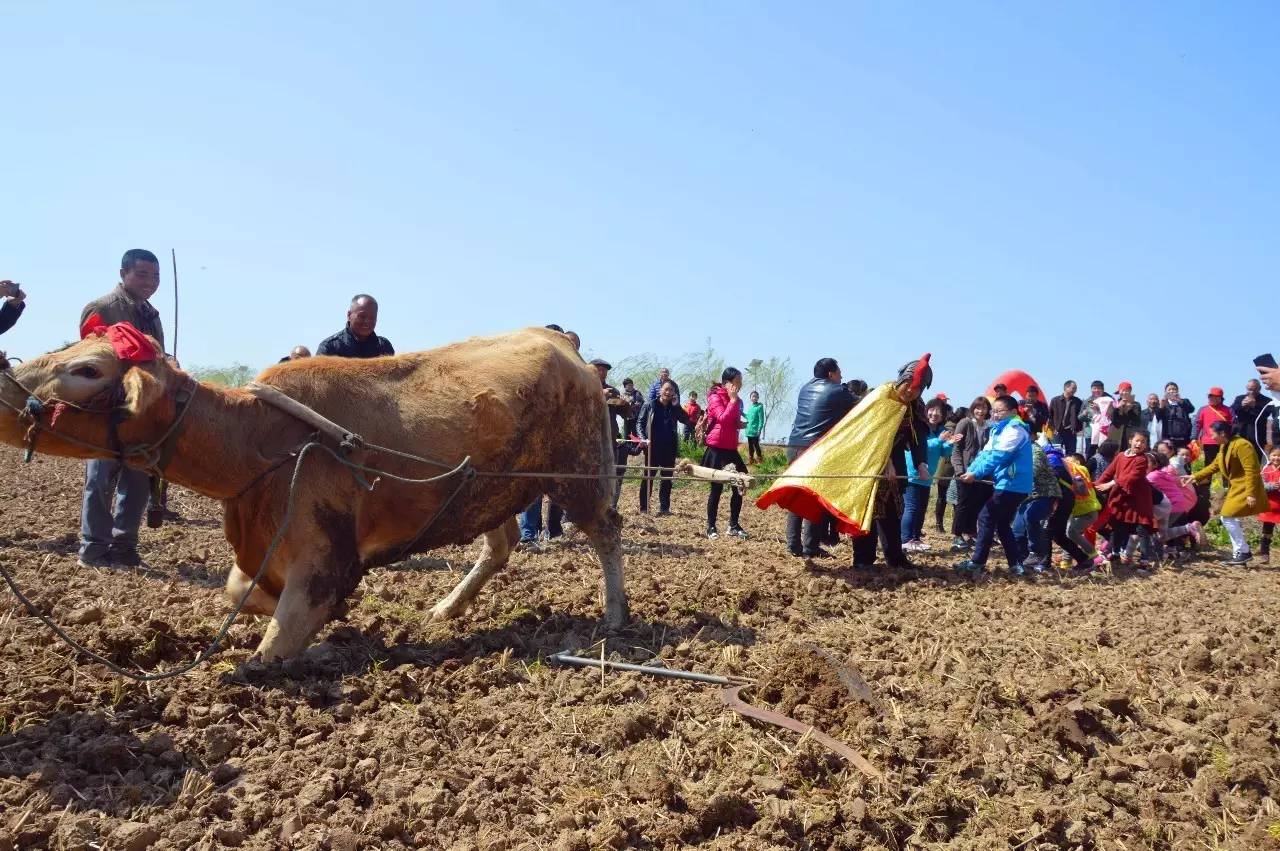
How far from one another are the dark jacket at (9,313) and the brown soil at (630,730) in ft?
5.10

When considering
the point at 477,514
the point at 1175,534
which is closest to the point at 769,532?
the point at 1175,534

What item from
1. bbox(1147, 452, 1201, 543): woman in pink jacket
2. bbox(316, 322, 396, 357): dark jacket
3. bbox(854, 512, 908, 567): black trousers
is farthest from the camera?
bbox(1147, 452, 1201, 543): woman in pink jacket

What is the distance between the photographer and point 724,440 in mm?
11078

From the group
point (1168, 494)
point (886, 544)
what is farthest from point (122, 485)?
point (1168, 494)

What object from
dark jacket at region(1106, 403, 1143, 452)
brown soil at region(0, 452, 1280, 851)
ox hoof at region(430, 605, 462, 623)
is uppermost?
dark jacket at region(1106, 403, 1143, 452)

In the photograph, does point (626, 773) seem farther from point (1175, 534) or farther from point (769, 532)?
point (1175, 534)

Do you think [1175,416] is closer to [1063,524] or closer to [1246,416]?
[1246,416]

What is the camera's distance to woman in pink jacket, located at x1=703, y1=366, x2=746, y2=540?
35.8 feet

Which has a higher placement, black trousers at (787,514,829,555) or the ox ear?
the ox ear

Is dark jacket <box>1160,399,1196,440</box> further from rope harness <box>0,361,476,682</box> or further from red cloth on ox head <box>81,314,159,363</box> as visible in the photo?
red cloth on ox head <box>81,314,159,363</box>

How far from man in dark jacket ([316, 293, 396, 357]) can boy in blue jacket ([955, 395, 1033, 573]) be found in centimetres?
513

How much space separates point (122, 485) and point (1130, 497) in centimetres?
914

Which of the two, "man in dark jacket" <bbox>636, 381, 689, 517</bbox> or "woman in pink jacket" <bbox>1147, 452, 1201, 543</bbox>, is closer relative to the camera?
"woman in pink jacket" <bbox>1147, 452, 1201, 543</bbox>

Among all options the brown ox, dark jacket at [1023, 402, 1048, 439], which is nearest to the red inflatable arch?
dark jacket at [1023, 402, 1048, 439]
